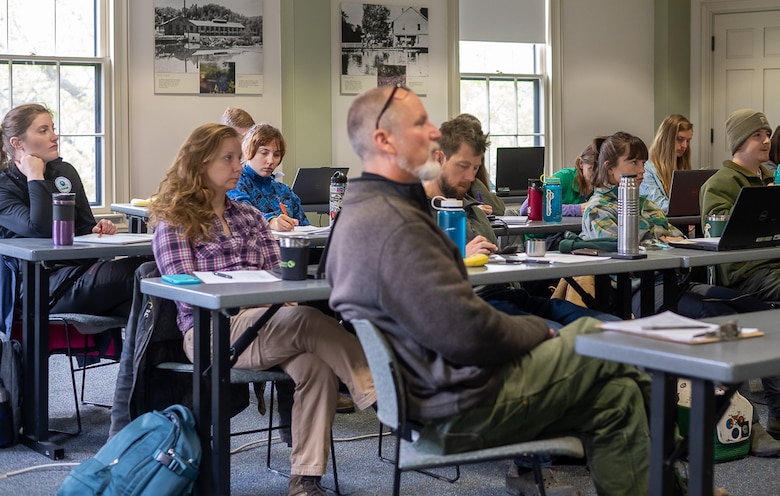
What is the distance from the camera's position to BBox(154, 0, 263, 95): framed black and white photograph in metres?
7.24

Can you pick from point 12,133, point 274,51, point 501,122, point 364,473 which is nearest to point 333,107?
point 274,51

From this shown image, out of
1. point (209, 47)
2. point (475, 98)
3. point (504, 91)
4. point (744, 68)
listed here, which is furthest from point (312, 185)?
point (744, 68)

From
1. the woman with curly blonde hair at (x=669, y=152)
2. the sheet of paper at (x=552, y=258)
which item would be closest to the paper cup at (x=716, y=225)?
the sheet of paper at (x=552, y=258)

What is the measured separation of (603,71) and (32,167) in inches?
242

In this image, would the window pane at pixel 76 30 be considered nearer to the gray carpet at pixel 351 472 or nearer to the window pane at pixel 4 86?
the window pane at pixel 4 86

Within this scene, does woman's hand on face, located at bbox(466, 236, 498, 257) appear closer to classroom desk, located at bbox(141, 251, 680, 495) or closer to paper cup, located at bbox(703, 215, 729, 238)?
classroom desk, located at bbox(141, 251, 680, 495)

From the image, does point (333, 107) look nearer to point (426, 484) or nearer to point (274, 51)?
point (274, 51)

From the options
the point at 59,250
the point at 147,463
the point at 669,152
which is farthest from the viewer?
the point at 669,152

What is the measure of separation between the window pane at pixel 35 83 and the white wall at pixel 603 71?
166 inches

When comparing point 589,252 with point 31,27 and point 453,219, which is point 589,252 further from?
point 31,27

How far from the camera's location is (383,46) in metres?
8.07

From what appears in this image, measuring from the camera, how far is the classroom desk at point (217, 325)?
2.68 metres

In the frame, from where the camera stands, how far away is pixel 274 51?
7.64 metres

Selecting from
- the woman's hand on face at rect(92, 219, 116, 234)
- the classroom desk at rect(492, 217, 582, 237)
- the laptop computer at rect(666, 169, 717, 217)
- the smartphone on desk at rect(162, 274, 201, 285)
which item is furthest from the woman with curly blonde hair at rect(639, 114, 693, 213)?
the smartphone on desk at rect(162, 274, 201, 285)
